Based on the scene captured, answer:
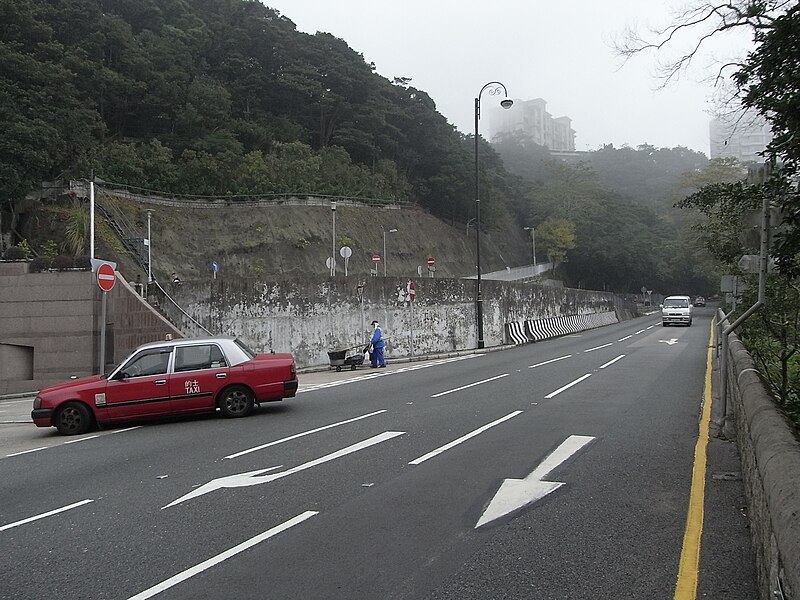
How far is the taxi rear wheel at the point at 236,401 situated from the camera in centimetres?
1252

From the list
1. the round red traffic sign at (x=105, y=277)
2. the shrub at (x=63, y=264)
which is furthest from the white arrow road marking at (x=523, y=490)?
the shrub at (x=63, y=264)

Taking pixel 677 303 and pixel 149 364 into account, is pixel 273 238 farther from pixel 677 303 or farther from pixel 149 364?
pixel 149 364

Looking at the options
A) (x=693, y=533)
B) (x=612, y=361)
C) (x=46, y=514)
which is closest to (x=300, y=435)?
(x=46, y=514)

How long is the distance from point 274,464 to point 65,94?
51.9 meters

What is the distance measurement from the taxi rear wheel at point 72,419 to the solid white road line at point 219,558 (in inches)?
289

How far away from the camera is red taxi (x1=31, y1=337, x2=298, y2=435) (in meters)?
11.9

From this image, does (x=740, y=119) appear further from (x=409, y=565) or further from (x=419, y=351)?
(x=419, y=351)

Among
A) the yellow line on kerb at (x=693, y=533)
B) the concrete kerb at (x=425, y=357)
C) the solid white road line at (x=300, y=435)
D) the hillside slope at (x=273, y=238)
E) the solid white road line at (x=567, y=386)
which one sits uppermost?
the hillside slope at (x=273, y=238)

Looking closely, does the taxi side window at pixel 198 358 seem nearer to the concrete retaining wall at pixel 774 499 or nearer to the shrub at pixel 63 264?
the concrete retaining wall at pixel 774 499

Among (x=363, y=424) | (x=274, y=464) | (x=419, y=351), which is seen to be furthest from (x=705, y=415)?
(x=419, y=351)

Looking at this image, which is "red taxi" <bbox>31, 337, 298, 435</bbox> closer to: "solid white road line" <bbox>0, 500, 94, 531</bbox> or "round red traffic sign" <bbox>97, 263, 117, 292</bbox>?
"round red traffic sign" <bbox>97, 263, 117, 292</bbox>

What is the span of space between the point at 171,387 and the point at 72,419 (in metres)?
1.79

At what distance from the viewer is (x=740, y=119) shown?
1132 cm

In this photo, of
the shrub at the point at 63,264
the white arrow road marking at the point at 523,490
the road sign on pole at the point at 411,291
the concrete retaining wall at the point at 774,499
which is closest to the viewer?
the concrete retaining wall at the point at 774,499
